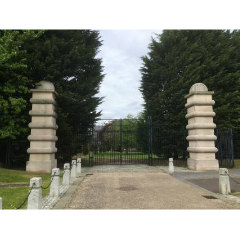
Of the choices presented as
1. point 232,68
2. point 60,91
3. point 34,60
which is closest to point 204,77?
point 232,68

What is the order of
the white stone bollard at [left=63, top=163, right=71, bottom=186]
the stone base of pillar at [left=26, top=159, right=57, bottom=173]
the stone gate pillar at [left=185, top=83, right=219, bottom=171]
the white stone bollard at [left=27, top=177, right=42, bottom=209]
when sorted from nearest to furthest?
the white stone bollard at [left=27, top=177, right=42, bottom=209]
the white stone bollard at [left=63, top=163, right=71, bottom=186]
the stone base of pillar at [left=26, top=159, right=57, bottom=173]
the stone gate pillar at [left=185, top=83, right=219, bottom=171]

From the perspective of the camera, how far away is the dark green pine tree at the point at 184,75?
70.1ft

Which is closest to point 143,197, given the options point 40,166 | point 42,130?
point 40,166

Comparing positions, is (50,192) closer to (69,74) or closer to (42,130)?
(42,130)

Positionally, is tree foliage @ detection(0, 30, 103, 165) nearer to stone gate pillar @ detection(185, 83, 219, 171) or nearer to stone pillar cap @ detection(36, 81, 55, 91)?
stone pillar cap @ detection(36, 81, 55, 91)

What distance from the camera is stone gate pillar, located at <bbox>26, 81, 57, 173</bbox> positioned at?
14.7 m

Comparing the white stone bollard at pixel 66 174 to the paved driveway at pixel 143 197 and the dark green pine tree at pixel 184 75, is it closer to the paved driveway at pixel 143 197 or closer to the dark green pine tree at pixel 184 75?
the paved driveway at pixel 143 197

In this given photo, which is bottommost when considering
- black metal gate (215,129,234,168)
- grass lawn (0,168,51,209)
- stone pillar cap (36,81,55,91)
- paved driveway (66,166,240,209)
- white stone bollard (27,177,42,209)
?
Result: paved driveway (66,166,240,209)

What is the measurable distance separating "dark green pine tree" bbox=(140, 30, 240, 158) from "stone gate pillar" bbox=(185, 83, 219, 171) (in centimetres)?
431

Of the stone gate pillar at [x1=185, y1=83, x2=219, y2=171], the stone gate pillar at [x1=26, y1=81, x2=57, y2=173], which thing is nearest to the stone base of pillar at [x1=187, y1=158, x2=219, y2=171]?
the stone gate pillar at [x1=185, y1=83, x2=219, y2=171]

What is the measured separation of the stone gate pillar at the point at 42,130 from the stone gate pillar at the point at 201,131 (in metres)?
8.57

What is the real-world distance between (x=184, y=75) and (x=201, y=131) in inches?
289

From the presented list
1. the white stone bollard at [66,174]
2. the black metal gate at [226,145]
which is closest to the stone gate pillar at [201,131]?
the black metal gate at [226,145]

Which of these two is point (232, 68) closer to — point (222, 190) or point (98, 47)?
point (98, 47)
